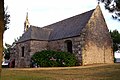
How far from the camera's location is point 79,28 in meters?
27.2

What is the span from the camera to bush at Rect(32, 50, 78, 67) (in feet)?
83.0

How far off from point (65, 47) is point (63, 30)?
2.77m

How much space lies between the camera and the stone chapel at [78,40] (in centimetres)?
2669

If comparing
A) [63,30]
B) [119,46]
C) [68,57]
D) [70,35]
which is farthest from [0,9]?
[119,46]

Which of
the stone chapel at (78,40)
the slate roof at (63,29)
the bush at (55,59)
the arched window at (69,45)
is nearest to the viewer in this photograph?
the bush at (55,59)

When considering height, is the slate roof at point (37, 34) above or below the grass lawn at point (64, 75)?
above

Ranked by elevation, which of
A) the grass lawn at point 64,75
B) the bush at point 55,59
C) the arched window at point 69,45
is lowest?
the grass lawn at point 64,75

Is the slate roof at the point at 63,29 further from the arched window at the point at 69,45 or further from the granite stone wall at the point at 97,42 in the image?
the granite stone wall at the point at 97,42

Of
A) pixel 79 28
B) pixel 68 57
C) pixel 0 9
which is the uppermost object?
pixel 79 28

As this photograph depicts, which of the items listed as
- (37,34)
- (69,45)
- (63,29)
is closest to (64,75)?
(69,45)

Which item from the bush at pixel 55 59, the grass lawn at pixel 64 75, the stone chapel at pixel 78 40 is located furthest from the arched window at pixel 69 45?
the grass lawn at pixel 64 75

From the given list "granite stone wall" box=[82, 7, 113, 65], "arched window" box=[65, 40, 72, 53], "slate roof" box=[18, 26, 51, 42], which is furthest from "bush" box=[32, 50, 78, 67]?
"slate roof" box=[18, 26, 51, 42]

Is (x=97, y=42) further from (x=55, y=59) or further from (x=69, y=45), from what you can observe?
(x=55, y=59)

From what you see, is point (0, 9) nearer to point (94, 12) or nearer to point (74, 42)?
point (74, 42)
